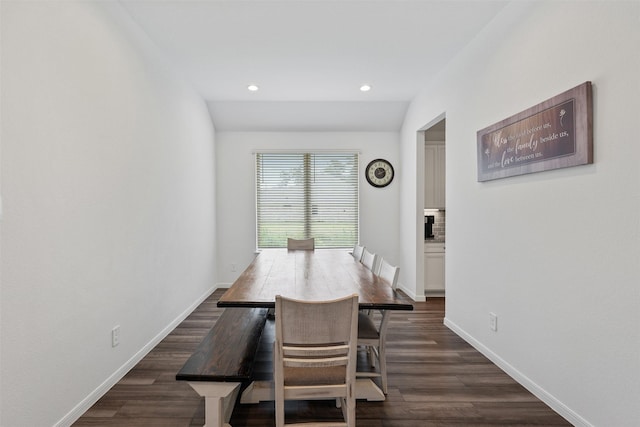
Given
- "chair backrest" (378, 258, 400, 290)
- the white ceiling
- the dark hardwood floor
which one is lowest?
the dark hardwood floor

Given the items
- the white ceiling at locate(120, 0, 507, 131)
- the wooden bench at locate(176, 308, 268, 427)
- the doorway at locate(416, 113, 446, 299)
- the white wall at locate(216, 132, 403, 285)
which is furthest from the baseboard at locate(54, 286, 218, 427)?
the doorway at locate(416, 113, 446, 299)

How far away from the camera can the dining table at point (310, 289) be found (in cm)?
185

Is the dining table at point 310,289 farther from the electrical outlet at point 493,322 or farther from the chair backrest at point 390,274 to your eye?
the electrical outlet at point 493,322

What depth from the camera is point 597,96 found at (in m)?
1.76

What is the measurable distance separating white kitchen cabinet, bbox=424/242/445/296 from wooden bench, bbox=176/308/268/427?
3025 millimetres

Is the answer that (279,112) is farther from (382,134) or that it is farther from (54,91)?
(54,91)

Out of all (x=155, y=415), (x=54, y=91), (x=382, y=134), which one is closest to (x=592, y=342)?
(x=155, y=415)

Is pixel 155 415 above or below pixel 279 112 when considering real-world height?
below

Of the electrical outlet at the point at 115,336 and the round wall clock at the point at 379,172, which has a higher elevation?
the round wall clock at the point at 379,172

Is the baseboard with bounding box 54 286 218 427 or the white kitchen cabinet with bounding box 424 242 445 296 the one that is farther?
the white kitchen cabinet with bounding box 424 242 445 296

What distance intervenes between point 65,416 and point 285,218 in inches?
149

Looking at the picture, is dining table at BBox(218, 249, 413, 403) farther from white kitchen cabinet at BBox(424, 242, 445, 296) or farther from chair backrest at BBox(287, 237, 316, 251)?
white kitchen cabinet at BBox(424, 242, 445, 296)

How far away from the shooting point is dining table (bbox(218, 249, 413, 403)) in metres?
1.85

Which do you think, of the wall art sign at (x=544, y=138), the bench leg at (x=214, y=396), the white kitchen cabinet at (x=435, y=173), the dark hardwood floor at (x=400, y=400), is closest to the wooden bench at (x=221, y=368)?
the bench leg at (x=214, y=396)
